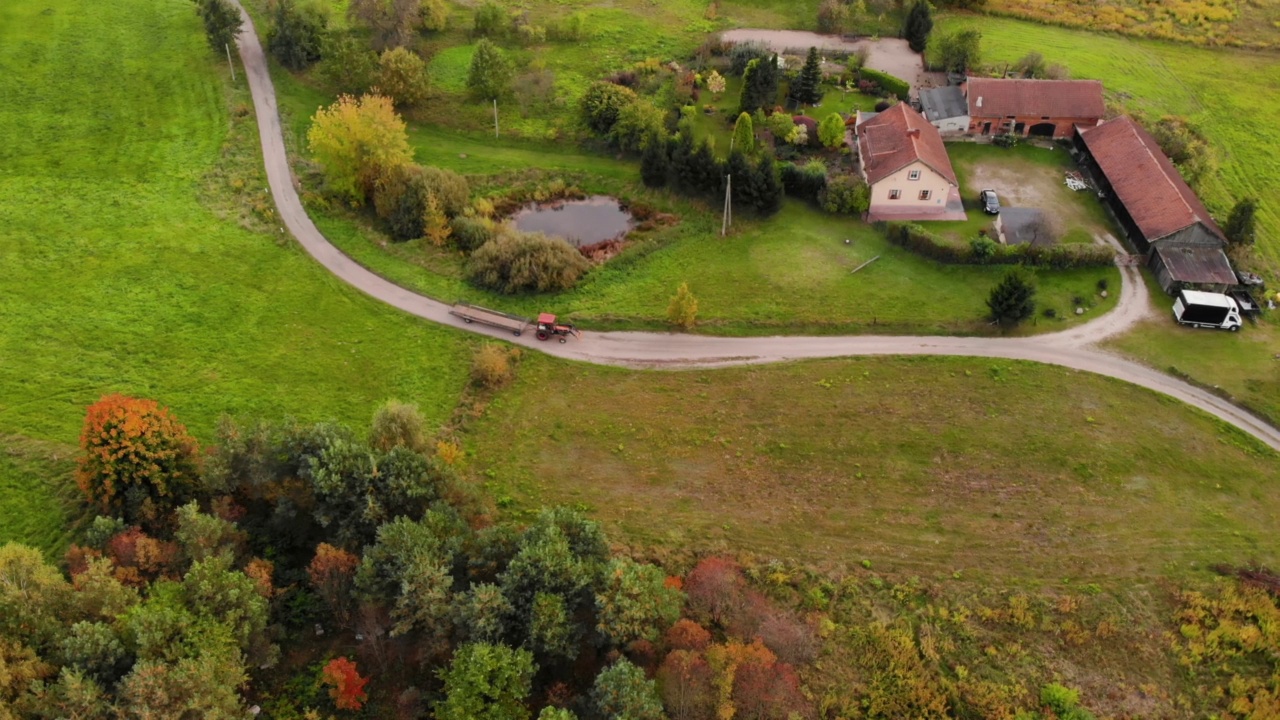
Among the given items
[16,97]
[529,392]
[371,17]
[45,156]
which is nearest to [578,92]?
[371,17]

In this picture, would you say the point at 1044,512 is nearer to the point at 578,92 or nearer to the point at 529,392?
the point at 529,392

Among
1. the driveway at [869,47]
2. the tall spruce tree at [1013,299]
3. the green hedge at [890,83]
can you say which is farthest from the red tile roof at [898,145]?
the driveway at [869,47]

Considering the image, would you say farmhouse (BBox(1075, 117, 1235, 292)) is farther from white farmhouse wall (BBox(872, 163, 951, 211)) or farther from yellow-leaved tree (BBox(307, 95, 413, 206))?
yellow-leaved tree (BBox(307, 95, 413, 206))

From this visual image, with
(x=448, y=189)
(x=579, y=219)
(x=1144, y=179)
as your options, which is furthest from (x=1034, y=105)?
(x=448, y=189)

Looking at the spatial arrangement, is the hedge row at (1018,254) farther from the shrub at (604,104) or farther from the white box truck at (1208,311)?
the shrub at (604,104)

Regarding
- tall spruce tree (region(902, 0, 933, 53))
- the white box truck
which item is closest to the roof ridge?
the white box truck

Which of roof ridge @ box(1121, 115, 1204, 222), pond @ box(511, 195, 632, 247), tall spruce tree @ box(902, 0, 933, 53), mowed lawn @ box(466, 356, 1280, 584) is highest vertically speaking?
tall spruce tree @ box(902, 0, 933, 53)
